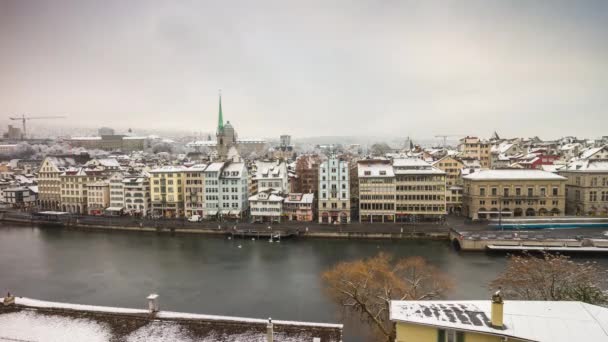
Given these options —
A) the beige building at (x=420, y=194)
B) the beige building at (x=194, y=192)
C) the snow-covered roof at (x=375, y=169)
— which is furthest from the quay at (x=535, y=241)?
the beige building at (x=194, y=192)

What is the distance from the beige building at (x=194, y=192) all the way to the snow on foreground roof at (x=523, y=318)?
171 ft

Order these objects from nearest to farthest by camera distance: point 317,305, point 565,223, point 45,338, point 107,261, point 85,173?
point 45,338 → point 317,305 → point 107,261 → point 565,223 → point 85,173

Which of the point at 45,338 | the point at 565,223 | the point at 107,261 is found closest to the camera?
the point at 45,338

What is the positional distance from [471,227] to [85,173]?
61.5m

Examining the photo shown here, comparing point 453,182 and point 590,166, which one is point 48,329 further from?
point 590,166

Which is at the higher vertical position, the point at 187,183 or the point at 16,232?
the point at 187,183

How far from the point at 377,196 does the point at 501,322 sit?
44491 millimetres

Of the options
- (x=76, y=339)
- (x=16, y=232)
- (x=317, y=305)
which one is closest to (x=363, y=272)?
(x=317, y=305)

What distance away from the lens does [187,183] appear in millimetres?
63438

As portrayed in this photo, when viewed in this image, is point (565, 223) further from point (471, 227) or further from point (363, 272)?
point (363, 272)

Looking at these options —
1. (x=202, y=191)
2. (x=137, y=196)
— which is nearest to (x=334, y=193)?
(x=202, y=191)

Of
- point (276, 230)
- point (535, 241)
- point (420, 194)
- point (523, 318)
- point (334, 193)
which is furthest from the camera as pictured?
point (334, 193)

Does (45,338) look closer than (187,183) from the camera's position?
Yes

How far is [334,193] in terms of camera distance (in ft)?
189
